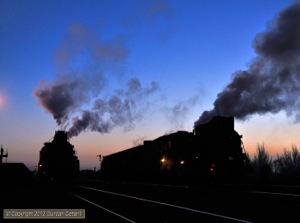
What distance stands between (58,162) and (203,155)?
13.3 meters

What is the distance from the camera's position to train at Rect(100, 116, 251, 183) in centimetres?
3100

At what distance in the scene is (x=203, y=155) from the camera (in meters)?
32.4

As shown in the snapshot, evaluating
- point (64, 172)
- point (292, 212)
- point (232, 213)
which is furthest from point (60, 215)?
point (64, 172)

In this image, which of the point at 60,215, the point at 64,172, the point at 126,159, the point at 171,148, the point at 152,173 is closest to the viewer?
the point at 60,215

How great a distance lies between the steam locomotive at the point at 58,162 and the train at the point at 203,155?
398 inches

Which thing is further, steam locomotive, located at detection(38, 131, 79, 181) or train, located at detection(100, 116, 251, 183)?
train, located at detection(100, 116, 251, 183)

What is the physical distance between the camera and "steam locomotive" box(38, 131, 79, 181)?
1208 inches

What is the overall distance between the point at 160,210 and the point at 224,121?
20396 mm

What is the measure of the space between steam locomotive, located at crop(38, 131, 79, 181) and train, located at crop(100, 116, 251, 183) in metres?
10.1

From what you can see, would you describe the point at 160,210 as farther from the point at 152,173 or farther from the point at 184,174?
the point at 152,173

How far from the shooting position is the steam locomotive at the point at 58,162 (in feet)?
101

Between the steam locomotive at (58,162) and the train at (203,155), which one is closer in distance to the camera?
the steam locomotive at (58,162)

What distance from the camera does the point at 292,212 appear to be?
1136 centimetres

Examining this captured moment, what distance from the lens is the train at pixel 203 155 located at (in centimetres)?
3100
